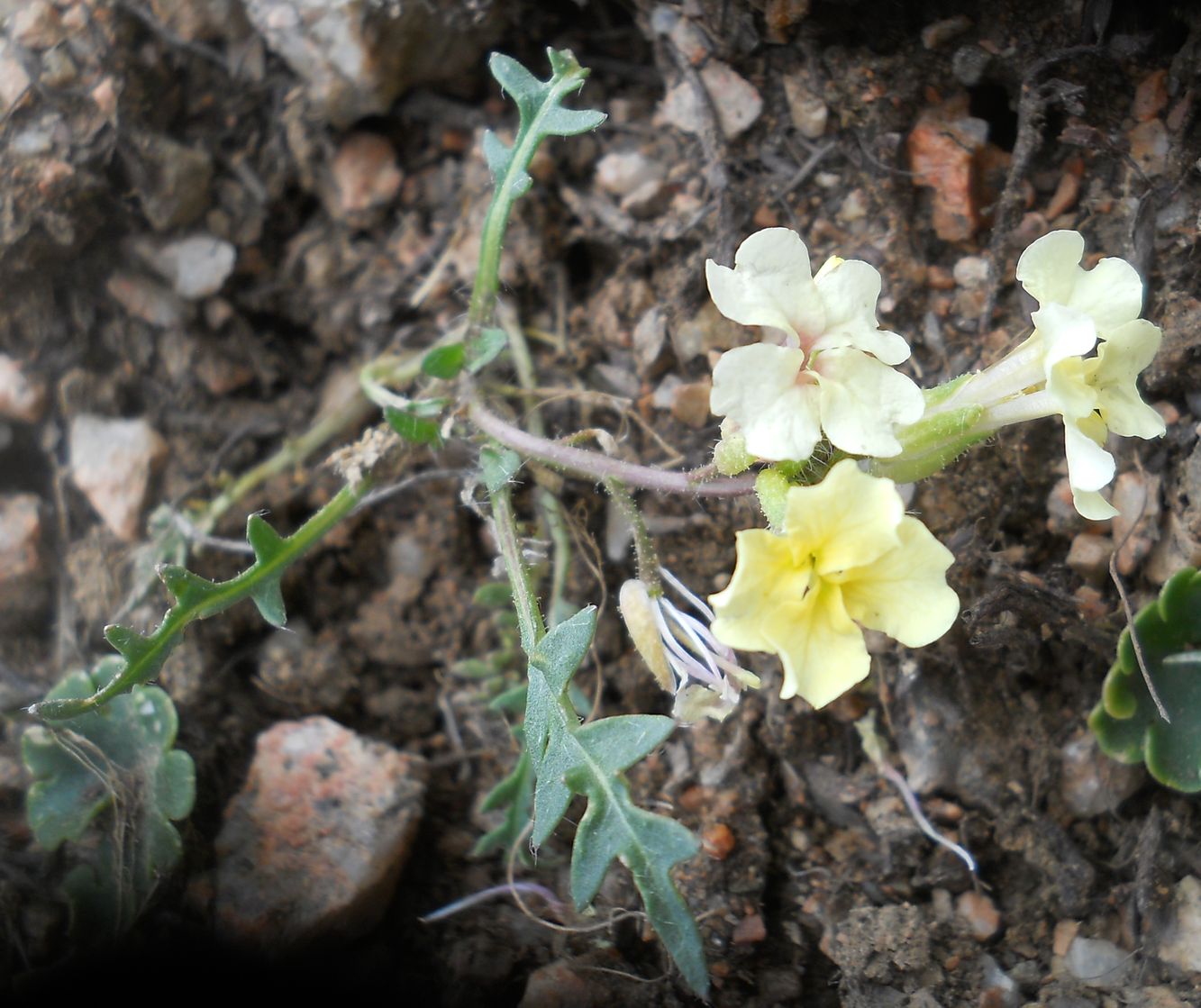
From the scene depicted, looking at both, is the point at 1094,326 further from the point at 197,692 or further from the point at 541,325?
the point at 197,692

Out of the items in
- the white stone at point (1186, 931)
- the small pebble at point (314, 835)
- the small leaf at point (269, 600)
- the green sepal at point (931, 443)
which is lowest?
the white stone at point (1186, 931)

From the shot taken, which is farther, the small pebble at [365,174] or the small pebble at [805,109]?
the small pebble at [365,174]

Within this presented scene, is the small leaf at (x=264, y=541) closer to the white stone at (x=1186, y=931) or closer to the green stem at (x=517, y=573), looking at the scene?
the green stem at (x=517, y=573)

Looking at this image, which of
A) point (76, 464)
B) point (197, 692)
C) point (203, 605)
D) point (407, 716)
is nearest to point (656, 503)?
point (407, 716)

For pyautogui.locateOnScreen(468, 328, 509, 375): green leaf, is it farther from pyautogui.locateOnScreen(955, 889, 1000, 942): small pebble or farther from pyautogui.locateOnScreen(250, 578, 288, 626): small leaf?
pyautogui.locateOnScreen(955, 889, 1000, 942): small pebble

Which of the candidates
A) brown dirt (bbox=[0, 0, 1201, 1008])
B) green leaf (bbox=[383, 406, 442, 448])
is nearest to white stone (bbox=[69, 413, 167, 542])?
brown dirt (bbox=[0, 0, 1201, 1008])

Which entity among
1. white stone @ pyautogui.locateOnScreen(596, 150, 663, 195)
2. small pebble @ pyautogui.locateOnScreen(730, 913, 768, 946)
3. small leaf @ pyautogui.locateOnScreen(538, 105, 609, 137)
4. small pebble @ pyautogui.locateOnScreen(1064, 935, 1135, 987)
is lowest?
small pebble @ pyautogui.locateOnScreen(1064, 935, 1135, 987)

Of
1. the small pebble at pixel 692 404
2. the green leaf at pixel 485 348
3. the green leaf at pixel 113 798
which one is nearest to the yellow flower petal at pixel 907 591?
the small pebble at pixel 692 404
